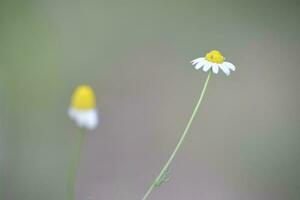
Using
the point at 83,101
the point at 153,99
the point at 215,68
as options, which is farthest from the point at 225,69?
the point at 153,99

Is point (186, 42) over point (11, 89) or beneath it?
over

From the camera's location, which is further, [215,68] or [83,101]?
[215,68]

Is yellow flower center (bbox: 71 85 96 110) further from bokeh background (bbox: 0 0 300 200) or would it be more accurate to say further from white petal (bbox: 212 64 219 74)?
bokeh background (bbox: 0 0 300 200)

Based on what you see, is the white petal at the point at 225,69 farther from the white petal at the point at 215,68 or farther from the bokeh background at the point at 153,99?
the bokeh background at the point at 153,99

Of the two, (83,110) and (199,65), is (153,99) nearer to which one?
(199,65)

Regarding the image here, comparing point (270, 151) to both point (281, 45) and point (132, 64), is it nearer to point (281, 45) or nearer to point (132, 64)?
point (281, 45)

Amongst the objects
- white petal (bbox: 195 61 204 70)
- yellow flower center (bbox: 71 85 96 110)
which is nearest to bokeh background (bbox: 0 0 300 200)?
white petal (bbox: 195 61 204 70)

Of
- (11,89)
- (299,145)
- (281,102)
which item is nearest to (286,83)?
(281,102)

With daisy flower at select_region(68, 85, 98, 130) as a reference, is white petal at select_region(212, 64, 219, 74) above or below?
above
